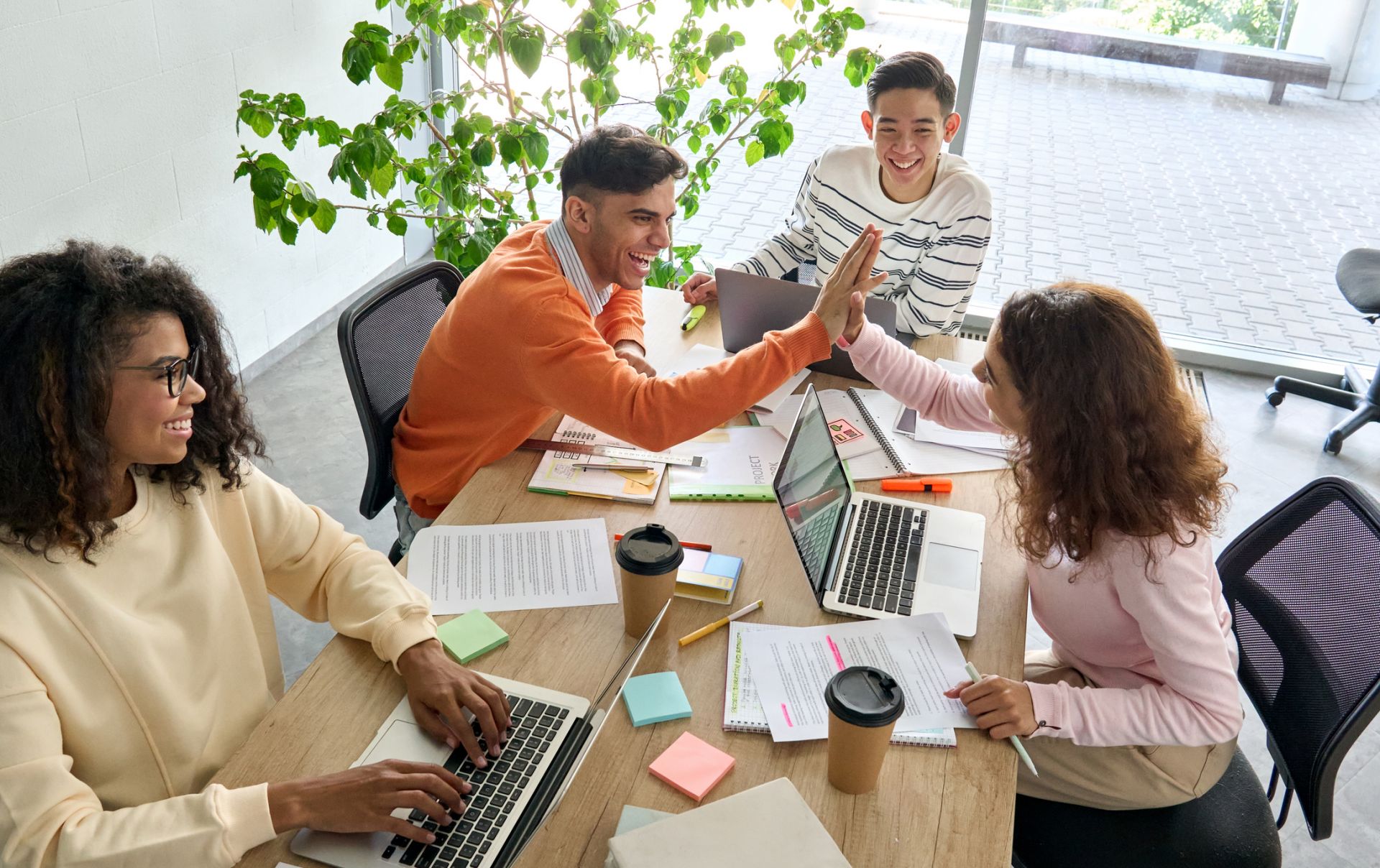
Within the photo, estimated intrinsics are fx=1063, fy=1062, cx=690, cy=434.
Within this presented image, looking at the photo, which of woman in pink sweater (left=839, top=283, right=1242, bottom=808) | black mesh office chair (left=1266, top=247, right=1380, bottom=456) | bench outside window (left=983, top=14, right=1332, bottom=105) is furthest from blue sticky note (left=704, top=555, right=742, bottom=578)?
bench outside window (left=983, top=14, right=1332, bottom=105)

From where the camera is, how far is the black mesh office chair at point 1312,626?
1480mm

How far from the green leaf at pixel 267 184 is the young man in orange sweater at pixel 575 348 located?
1.13 m

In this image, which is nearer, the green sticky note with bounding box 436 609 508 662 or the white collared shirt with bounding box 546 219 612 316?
the green sticky note with bounding box 436 609 508 662

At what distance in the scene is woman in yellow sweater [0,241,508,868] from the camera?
1110mm

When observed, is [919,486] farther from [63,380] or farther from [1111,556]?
[63,380]

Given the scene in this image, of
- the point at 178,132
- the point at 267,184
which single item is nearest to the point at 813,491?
the point at 267,184

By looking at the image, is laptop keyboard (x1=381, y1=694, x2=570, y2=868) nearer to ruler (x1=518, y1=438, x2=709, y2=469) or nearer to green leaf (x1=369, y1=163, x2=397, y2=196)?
ruler (x1=518, y1=438, x2=709, y2=469)

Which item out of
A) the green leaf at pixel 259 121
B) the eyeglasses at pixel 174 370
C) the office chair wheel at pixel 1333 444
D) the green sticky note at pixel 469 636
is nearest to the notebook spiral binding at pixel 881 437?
the green sticky note at pixel 469 636

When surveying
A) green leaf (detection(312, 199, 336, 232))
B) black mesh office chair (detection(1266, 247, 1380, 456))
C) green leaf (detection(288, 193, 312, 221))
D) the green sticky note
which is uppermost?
green leaf (detection(288, 193, 312, 221))

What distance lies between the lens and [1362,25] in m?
3.74

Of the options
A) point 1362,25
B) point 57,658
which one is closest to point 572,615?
point 57,658

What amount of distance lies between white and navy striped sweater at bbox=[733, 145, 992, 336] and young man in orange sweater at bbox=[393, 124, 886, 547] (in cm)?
58

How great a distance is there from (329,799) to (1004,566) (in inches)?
41.3

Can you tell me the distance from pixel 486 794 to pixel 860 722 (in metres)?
0.43
